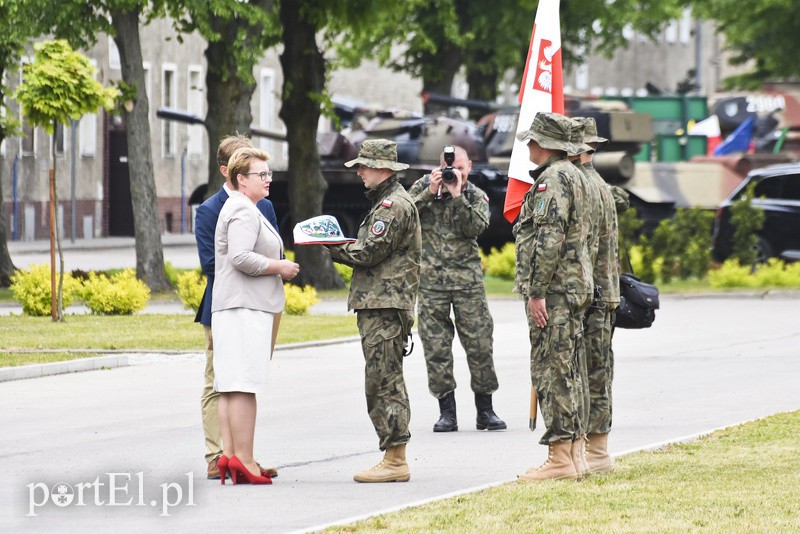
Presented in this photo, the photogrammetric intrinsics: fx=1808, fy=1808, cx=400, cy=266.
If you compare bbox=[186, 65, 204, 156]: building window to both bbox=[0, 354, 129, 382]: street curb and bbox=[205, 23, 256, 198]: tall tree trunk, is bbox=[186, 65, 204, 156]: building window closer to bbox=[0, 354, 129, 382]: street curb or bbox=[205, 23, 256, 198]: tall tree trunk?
bbox=[205, 23, 256, 198]: tall tree trunk

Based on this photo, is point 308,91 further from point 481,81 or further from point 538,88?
point 481,81

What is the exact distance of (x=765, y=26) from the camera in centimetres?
4550

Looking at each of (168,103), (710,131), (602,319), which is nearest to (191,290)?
(602,319)

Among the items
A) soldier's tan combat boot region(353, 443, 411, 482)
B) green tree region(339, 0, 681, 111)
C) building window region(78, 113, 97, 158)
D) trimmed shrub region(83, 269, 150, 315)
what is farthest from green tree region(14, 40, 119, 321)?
building window region(78, 113, 97, 158)

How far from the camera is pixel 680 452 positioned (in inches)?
403

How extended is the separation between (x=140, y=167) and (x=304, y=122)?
266cm

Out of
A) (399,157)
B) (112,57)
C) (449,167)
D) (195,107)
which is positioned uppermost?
(112,57)

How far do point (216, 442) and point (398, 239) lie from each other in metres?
1.50

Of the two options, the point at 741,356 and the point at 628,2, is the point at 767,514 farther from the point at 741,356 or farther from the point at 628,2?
the point at 628,2

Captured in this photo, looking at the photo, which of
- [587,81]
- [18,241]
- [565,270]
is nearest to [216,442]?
[565,270]

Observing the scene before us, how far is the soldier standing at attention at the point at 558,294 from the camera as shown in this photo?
30.0 feet

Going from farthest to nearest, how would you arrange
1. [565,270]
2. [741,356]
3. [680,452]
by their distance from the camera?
[741,356], [680,452], [565,270]

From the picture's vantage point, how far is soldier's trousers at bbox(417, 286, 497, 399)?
38.9 feet

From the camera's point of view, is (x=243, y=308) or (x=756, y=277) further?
(x=756, y=277)
